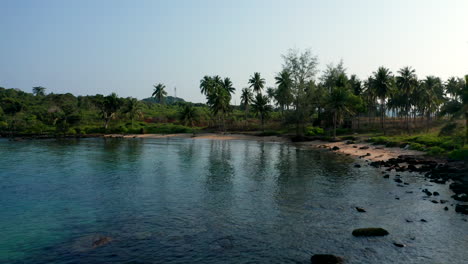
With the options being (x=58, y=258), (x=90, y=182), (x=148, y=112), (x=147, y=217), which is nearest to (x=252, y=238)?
(x=147, y=217)

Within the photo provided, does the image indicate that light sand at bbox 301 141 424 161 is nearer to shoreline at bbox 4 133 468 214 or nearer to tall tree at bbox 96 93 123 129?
shoreline at bbox 4 133 468 214

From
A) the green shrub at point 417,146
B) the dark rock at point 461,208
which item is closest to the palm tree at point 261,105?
the green shrub at point 417,146

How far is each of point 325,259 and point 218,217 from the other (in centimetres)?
930

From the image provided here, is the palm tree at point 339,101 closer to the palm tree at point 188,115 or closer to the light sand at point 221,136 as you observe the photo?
the light sand at point 221,136

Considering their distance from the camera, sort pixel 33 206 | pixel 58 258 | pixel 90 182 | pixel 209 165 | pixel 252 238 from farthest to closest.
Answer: pixel 209 165 → pixel 90 182 → pixel 33 206 → pixel 252 238 → pixel 58 258

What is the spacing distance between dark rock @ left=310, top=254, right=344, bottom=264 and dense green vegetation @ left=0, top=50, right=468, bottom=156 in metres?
46.5

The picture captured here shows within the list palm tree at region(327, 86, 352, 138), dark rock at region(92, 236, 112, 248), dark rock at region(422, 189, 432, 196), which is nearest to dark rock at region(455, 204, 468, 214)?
dark rock at region(422, 189, 432, 196)

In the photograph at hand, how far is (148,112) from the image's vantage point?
16038cm

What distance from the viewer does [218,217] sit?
22812 millimetres

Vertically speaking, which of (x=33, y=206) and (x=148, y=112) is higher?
(x=148, y=112)

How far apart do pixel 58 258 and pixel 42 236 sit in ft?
13.3

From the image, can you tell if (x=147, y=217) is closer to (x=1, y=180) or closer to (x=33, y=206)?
(x=33, y=206)

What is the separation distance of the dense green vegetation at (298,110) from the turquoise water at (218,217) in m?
33.3

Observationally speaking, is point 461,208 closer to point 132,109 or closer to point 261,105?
point 261,105
